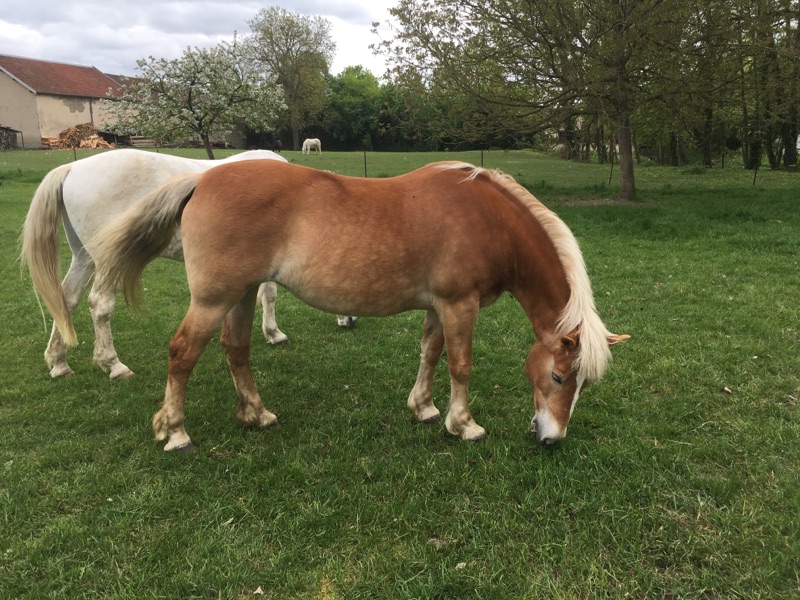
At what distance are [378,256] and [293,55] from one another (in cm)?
5084

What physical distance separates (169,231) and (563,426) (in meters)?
2.92

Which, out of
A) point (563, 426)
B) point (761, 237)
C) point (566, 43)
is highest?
point (566, 43)

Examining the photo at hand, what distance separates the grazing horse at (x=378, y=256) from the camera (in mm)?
3105

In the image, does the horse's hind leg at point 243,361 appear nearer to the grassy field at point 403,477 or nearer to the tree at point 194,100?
the grassy field at point 403,477

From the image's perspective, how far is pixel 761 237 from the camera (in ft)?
29.0

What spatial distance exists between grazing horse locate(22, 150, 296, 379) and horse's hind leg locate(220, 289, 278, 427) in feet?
3.74

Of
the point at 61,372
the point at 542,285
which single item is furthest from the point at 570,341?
the point at 61,372

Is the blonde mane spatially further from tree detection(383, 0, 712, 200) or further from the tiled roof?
the tiled roof

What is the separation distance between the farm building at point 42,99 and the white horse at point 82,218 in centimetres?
4637

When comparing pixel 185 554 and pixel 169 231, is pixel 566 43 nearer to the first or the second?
pixel 169 231

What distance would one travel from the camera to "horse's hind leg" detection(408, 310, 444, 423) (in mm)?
3762

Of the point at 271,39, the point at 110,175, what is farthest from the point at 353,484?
the point at 271,39

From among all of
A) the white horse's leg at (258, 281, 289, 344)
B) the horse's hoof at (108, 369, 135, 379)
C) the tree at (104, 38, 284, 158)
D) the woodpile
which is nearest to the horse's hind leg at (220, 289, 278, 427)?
the horse's hoof at (108, 369, 135, 379)

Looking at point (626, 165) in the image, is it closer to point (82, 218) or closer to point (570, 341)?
point (570, 341)
